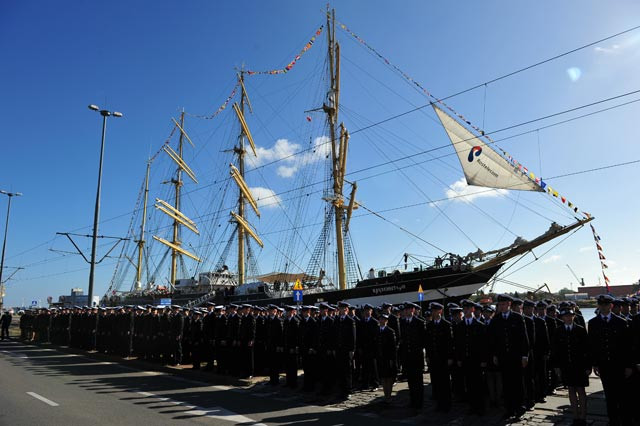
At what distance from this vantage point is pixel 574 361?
6281mm

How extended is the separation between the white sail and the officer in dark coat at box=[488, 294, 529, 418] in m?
13.1

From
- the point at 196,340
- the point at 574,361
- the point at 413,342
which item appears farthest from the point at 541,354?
the point at 196,340

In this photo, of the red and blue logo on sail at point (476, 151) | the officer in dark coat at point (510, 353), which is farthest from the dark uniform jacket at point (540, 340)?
the red and blue logo on sail at point (476, 151)

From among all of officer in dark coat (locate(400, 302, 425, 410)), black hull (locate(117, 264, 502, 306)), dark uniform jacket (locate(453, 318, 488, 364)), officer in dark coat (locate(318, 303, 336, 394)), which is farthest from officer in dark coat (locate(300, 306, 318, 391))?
black hull (locate(117, 264, 502, 306))

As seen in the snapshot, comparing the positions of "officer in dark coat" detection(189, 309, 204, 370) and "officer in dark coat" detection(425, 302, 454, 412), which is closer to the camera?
"officer in dark coat" detection(425, 302, 454, 412)

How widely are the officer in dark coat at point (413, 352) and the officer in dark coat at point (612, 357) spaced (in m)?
2.70

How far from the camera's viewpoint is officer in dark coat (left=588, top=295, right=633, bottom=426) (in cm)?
578

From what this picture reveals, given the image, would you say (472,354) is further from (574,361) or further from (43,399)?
(43,399)

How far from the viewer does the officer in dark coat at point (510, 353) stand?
6.71 m

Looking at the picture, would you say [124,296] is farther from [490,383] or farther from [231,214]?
[490,383]

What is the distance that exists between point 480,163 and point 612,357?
48.0 ft

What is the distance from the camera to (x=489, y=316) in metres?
7.84

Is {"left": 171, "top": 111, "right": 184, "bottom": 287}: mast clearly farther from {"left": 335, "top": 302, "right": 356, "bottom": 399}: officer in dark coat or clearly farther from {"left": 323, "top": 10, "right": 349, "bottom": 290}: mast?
{"left": 335, "top": 302, "right": 356, "bottom": 399}: officer in dark coat

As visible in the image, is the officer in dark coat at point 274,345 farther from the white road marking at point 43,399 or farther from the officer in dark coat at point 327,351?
the white road marking at point 43,399
